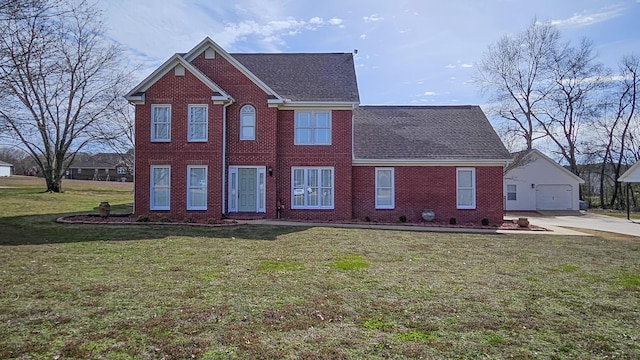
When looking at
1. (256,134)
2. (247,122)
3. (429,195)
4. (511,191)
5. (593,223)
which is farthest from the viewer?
(511,191)

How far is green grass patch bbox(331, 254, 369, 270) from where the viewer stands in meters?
8.85

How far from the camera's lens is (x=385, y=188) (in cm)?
2014

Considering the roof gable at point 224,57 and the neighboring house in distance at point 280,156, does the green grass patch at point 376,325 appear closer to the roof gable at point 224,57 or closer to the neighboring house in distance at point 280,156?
the neighboring house in distance at point 280,156

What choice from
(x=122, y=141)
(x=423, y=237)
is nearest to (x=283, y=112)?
(x=423, y=237)

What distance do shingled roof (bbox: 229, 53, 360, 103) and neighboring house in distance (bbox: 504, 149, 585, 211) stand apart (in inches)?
773

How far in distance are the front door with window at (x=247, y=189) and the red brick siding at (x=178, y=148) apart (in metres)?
1.11

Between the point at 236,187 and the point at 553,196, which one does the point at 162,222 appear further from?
the point at 553,196

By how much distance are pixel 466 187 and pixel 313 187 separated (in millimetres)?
7251

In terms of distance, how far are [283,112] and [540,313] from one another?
50.0ft

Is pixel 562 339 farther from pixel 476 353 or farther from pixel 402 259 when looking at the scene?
pixel 402 259

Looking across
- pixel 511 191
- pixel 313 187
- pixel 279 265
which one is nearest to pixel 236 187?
pixel 313 187

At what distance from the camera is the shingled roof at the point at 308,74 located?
19.6 m

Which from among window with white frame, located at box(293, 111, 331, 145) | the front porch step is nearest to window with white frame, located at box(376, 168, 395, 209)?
window with white frame, located at box(293, 111, 331, 145)

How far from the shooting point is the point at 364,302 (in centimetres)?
627
